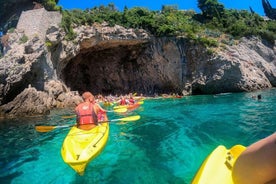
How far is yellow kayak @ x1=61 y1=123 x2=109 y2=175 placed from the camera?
5.97 m

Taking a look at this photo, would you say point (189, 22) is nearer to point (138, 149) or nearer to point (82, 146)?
point (138, 149)

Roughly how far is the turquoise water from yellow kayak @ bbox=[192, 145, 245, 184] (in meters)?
2.32

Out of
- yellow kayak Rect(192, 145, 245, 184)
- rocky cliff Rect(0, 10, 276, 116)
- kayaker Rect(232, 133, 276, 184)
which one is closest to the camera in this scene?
kayaker Rect(232, 133, 276, 184)

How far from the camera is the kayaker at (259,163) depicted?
1.72 meters

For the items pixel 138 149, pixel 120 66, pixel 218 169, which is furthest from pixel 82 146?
pixel 120 66

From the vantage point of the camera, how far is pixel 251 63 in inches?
1410

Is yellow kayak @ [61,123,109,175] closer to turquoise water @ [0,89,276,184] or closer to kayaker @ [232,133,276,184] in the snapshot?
turquoise water @ [0,89,276,184]

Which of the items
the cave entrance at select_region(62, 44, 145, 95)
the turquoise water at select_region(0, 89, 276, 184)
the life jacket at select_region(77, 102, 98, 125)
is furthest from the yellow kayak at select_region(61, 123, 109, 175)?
the cave entrance at select_region(62, 44, 145, 95)

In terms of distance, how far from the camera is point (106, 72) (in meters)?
Answer: 40.4

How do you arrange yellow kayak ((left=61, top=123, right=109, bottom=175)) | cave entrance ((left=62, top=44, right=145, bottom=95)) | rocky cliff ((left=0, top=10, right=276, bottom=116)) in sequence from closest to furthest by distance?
yellow kayak ((left=61, top=123, right=109, bottom=175)) < rocky cliff ((left=0, top=10, right=276, bottom=116)) < cave entrance ((left=62, top=44, right=145, bottom=95))

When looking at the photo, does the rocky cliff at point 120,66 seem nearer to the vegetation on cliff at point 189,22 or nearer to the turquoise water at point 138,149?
the vegetation on cliff at point 189,22

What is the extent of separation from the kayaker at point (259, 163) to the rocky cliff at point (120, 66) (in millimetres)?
19501

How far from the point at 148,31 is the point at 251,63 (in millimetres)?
13594

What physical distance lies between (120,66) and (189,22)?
1113cm
